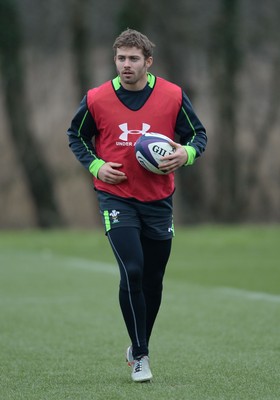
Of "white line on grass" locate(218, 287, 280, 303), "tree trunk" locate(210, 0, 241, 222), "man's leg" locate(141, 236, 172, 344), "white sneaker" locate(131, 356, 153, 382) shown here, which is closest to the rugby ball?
"man's leg" locate(141, 236, 172, 344)

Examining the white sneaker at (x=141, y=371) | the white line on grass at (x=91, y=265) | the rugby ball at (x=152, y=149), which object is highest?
the rugby ball at (x=152, y=149)

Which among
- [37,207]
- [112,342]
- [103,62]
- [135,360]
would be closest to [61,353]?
[112,342]

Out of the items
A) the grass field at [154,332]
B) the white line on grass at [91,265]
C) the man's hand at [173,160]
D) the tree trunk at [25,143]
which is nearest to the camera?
the grass field at [154,332]

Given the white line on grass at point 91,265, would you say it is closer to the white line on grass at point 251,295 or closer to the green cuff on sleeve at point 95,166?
the white line on grass at point 251,295

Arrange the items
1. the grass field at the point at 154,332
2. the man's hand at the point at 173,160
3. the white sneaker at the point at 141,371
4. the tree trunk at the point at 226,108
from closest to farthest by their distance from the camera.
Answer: the grass field at the point at 154,332 < the white sneaker at the point at 141,371 < the man's hand at the point at 173,160 < the tree trunk at the point at 226,108

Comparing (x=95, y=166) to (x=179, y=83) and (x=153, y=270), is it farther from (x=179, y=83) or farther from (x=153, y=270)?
(x=179, y=83)

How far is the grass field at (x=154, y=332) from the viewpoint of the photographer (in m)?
6.63

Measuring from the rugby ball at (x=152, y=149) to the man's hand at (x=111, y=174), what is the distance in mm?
155

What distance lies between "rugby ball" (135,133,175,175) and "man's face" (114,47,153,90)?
38 cm

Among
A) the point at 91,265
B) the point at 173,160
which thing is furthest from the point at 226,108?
the point at 173,160

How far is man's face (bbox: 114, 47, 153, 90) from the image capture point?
6.93m

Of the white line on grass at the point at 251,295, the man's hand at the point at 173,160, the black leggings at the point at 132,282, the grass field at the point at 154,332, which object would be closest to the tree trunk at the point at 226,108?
the grass field at the point at 154,332

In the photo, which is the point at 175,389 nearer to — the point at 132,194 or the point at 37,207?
the point at 132,194

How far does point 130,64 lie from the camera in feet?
22.8
